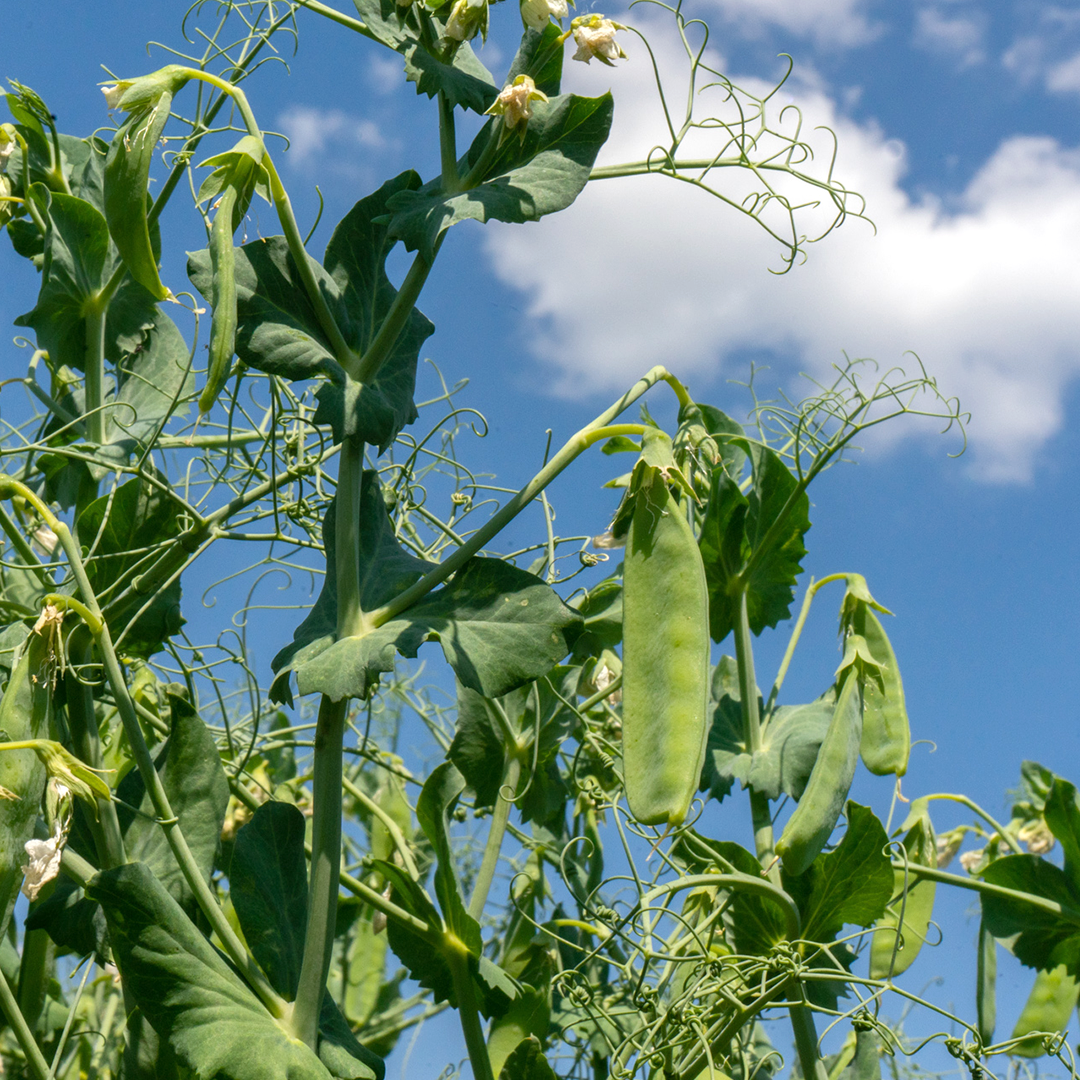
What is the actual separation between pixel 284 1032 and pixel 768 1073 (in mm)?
1051

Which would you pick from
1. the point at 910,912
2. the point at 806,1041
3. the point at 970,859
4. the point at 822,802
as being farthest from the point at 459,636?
the point at 970,859

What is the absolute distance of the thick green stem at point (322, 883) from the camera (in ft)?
4.12

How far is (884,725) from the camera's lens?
163 centimetres

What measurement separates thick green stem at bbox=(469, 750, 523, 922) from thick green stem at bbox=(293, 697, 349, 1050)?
0.44m

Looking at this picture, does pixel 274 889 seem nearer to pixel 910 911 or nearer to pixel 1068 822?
pixel 910 911

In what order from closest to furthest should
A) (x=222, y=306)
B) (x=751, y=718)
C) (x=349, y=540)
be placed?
(x=222, y=306)
(x=349, y=540)
(x=751, y=718)

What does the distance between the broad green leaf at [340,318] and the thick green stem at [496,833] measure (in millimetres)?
648

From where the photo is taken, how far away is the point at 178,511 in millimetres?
1706

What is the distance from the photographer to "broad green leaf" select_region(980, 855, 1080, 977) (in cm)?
188

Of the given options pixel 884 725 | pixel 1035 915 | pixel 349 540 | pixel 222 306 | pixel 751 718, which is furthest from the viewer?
pixel 1035 915

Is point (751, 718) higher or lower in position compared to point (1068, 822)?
lower

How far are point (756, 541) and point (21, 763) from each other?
1.16m

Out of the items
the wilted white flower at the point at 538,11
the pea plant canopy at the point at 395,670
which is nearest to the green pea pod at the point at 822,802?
the pea plant canopy at the point at 395,670

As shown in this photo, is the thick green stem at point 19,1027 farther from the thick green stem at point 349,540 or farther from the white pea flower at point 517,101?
the white pea flower at point 517,101
